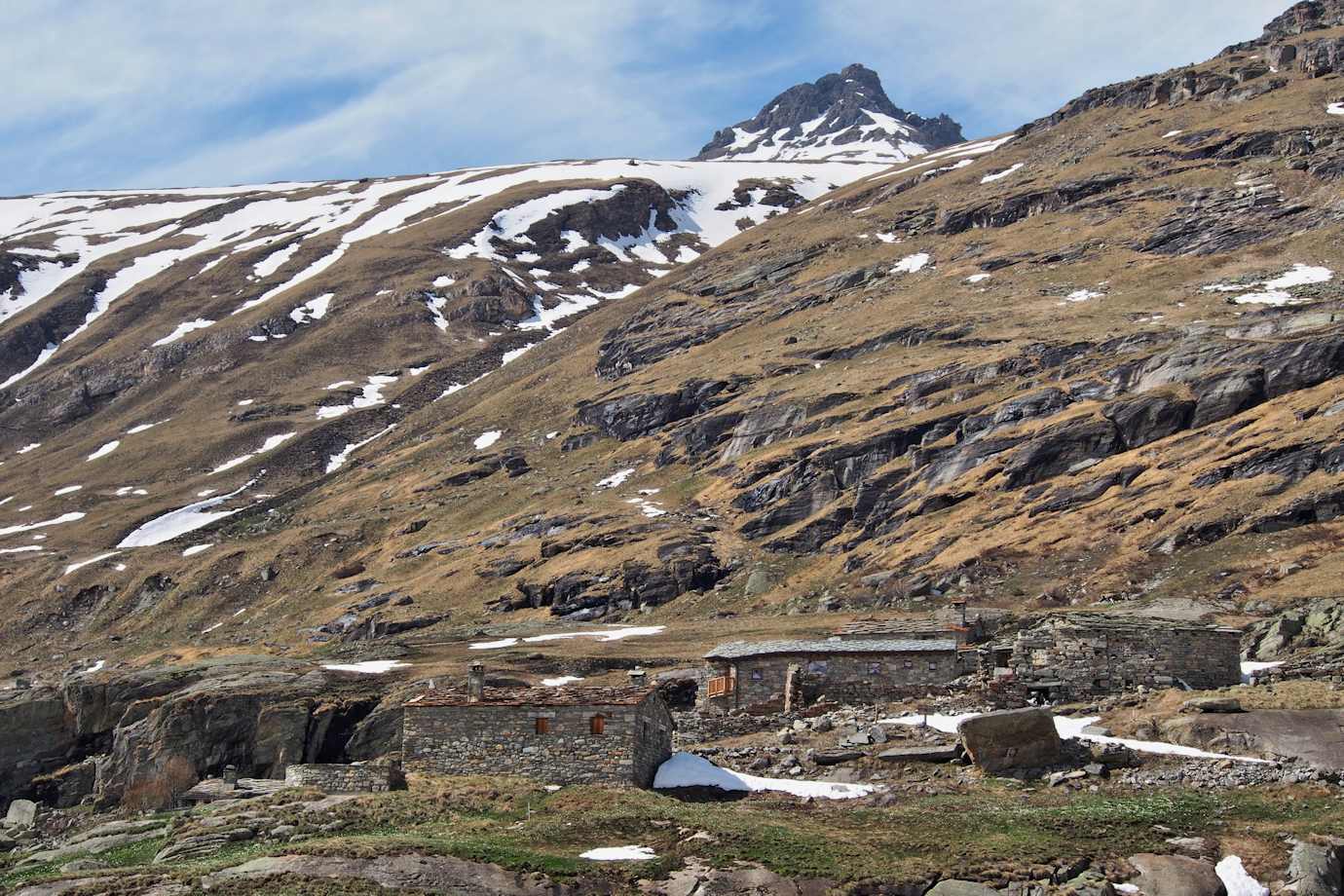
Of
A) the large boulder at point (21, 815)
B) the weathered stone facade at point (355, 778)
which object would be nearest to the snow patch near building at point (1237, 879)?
the weathered stone facade at point (355, 778)

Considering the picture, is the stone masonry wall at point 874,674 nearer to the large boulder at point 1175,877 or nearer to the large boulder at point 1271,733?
the large boulder at point 1271,733

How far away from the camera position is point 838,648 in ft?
137

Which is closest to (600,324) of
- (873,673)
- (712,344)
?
(712,344)

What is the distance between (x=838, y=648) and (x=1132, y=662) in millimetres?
8706

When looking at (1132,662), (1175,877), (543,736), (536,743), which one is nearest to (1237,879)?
(1175,877)

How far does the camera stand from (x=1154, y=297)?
126250 mm

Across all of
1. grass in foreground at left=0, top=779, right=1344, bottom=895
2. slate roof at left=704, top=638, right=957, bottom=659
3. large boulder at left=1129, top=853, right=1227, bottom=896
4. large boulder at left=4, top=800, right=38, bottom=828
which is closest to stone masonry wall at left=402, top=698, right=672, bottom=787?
grass in foreground at left=0, top=779, right=1344, bottom=895

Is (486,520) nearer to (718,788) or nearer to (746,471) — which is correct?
(746,471)

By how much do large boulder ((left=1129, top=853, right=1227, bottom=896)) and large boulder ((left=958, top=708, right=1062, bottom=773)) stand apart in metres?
5.89

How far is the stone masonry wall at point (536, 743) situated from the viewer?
1228 inches

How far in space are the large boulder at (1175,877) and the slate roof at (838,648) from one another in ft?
54.7

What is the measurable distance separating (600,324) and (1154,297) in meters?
91.6

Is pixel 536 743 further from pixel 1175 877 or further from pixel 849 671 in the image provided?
pixel 1175 877

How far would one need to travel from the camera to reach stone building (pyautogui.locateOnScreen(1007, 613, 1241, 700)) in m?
38.1
